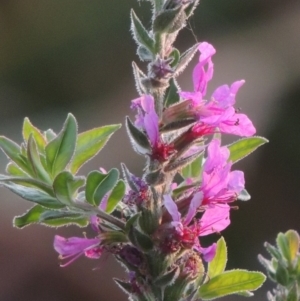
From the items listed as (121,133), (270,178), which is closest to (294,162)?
(270,178)

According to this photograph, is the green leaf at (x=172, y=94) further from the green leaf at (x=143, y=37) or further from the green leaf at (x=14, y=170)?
the green leaf at (x=14, y=170)

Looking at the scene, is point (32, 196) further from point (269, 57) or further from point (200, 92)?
point (269, 57)

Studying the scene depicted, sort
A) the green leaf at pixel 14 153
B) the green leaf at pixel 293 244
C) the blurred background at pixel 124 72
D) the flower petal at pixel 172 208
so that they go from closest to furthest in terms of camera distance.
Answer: the flower petal at pixel 172 208
the green leaf at pixel 14 153
the green leaf at pixel 293 244
the blurred background at pixel 124 72

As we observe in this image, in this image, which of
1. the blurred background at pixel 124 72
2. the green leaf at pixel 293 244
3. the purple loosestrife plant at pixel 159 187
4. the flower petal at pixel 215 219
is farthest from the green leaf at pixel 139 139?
the blurred background at pixel 124 72

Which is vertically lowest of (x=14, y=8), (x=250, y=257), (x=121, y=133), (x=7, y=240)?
(x=250, y=257)

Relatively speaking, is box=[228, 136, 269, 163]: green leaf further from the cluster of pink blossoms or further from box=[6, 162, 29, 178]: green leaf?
box=[6, 162, 29, 178]: green leaf

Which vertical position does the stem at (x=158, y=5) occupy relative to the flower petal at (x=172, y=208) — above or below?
above
